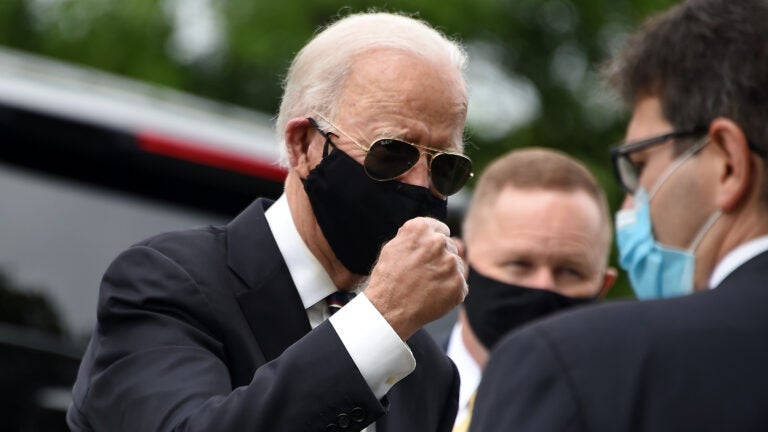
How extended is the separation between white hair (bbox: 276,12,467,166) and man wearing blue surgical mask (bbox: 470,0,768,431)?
44 cm

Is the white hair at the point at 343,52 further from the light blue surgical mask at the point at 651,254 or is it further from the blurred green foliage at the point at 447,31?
the blurred green foliage at the point at 447,31

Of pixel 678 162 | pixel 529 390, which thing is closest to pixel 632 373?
pixel 529 390

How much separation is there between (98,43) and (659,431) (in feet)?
32.8

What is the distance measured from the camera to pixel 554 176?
4.81 meters

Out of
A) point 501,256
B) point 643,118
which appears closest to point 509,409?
point 643,118

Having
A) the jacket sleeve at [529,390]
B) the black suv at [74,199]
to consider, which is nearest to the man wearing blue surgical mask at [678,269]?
the jacket sleeve at [529,390]

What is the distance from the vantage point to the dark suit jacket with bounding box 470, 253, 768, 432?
2031mm

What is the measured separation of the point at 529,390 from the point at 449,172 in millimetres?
1196

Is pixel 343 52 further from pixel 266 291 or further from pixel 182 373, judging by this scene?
pixel 182 373

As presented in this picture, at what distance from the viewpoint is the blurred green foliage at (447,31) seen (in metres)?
10.6

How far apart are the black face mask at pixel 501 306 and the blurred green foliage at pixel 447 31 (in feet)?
18.6

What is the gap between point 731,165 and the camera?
266cm

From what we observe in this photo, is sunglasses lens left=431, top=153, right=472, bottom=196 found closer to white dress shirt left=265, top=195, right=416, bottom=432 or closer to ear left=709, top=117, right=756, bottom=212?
white dress shirt left=265, top=195, right=416, bottom=432

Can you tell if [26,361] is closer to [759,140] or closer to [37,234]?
[37,234]
